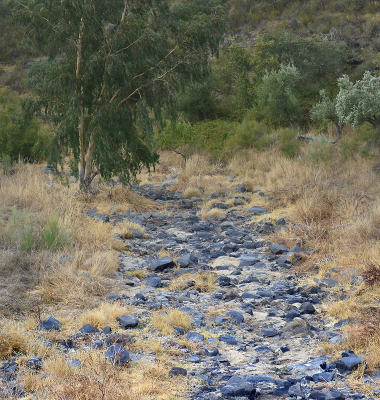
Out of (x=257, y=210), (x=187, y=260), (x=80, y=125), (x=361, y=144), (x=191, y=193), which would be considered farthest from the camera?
(x=361, y=144)

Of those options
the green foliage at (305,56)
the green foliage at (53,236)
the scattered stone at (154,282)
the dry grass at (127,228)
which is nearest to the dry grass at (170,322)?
the scattered stone at (154,282)

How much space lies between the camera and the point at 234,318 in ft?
15.2

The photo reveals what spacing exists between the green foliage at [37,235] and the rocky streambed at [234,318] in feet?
3.25

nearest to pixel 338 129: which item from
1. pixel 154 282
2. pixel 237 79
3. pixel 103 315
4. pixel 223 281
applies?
pixel 237 79

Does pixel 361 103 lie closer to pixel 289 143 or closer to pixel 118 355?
pixel 289 143

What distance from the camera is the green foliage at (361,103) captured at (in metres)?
12.7

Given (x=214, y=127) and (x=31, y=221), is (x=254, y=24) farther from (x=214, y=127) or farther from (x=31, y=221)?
(x=31, y=221)

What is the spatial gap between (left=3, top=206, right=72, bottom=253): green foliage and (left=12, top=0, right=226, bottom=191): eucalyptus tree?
4.07 metres

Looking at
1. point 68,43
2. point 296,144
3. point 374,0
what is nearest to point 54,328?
point 68,43

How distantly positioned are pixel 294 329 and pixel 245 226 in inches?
206

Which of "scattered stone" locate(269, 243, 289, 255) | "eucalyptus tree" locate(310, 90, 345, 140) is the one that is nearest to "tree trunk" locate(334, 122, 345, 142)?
"eucalyptus tree" locate(310, 90, 345, 140)

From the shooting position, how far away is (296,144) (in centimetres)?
1582

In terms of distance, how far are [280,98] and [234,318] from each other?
1536 cm

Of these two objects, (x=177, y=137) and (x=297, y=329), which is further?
(x=177, y=137)
